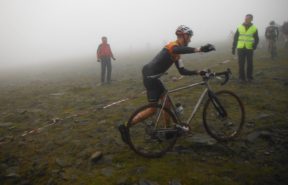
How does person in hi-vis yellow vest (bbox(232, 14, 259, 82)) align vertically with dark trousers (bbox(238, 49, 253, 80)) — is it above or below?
above

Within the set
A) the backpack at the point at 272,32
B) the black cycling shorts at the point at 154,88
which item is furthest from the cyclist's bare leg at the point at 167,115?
the backpack at the point at 272,32

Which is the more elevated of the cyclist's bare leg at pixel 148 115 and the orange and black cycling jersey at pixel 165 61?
the orange and black cycling jersey at pixel 165 61

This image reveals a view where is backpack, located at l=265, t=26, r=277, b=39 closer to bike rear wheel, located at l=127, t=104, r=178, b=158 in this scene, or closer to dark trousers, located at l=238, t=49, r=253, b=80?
dark trousers, located at l=238, t=49, r=253, b=80

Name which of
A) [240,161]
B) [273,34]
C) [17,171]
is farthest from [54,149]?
[273,34]

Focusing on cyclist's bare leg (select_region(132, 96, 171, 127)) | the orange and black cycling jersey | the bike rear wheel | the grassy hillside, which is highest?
the orange and black cycling jersey

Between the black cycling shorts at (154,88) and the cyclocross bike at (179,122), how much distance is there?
0.81ft

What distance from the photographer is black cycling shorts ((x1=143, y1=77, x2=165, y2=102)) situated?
6789mm

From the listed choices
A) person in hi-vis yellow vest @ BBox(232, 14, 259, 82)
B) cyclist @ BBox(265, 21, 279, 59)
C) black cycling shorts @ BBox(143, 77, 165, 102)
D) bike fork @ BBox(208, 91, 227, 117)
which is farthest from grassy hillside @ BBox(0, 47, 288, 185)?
cyclist @ BBox(265, 21, 279, 59)

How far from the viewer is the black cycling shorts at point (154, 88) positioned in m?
6.79

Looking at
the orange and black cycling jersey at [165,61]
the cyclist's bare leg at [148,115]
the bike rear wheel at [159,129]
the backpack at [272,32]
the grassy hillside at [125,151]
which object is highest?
the backpack at [272,32]

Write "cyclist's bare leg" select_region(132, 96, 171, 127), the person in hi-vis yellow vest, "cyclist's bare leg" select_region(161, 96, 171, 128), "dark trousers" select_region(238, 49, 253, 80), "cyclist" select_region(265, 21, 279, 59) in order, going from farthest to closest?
1. "cyclist" select_region(265, 21, 279, 59)
2. "dark trousers" select_region(238, 49, 253, 80)
3. the person in hi-vis yellow vest
4. "cyclist's bare leg" select_region(161, 96, 171, 128)
5. "cyclist's bare leg" select_region(132, 96, 171, 127)

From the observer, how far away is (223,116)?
708 centimetres

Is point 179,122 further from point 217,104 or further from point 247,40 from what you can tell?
point 247,40

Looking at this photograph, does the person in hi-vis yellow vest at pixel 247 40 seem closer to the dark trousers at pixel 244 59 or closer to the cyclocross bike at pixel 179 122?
the dark trousers at pixel 244 59
